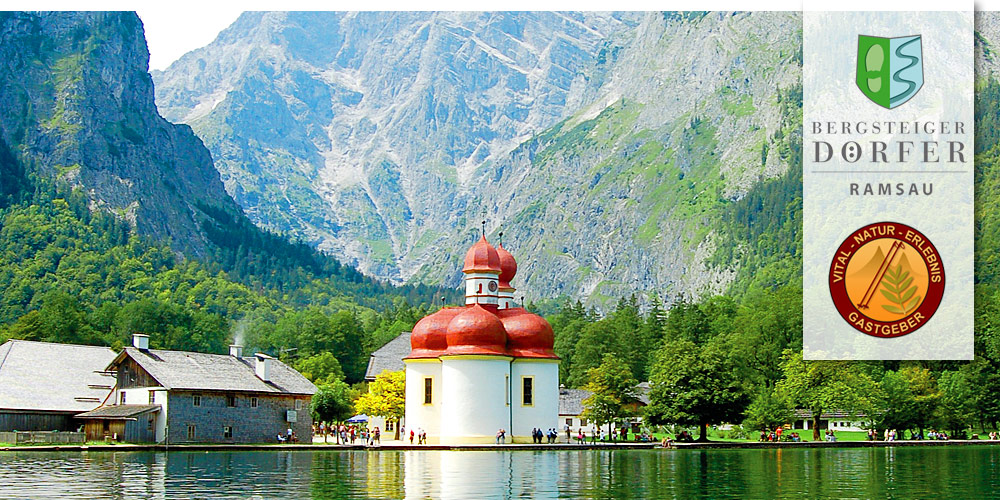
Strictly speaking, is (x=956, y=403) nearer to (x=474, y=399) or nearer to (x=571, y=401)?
(x=571, y=401)

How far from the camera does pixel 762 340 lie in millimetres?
115000

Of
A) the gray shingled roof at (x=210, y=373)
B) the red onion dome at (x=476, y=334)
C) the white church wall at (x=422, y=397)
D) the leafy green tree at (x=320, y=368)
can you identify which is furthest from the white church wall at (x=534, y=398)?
the leafy green tree at (x=320, y=368)

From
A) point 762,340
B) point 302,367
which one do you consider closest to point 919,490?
point 762,340

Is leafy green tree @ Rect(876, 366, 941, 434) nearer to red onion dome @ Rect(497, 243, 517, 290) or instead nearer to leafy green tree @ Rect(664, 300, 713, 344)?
red onion dome @ Rect(497, 243, 517, 290)

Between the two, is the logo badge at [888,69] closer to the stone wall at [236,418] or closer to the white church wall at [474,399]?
the white church wall at [474,399]

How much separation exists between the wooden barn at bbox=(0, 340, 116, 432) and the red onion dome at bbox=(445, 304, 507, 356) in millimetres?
22882

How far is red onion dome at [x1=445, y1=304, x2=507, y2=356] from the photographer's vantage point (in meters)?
75.4

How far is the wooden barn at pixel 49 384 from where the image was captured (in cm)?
7212

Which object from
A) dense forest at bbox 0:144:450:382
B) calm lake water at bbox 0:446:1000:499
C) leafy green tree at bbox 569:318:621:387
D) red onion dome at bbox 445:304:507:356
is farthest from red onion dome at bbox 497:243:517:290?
dense forest at bbox 0:144:450:382

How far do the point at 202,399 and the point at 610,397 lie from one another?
28857 mm

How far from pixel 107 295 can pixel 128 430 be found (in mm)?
110655

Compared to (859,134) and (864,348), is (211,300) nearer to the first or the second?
(864,348)

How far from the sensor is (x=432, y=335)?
7869 cm

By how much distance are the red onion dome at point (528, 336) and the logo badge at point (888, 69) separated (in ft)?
124
